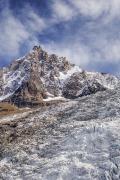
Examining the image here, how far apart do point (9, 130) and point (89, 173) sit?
1481 centimetres

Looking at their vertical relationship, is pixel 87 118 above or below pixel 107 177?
above

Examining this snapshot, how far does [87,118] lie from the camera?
135 ft

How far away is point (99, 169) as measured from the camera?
103 feet

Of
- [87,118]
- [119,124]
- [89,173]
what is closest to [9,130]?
[87,118]

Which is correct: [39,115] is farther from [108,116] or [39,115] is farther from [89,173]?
[89,173]

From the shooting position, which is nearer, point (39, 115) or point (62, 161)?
point (62, 161)

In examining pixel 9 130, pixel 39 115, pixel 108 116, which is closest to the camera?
pixel 108 116

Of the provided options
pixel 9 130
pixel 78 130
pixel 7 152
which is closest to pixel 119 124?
pixel 78 130

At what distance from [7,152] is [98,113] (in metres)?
9.36

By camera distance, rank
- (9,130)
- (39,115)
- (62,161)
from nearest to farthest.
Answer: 1. (62,161)
2. (9,130)
3. (39,115)

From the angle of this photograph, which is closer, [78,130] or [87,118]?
[78,130]

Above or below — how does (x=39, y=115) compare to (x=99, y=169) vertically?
above

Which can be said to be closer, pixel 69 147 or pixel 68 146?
pixel 69 147

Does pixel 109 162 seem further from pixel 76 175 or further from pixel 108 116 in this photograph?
pixel 108 116
